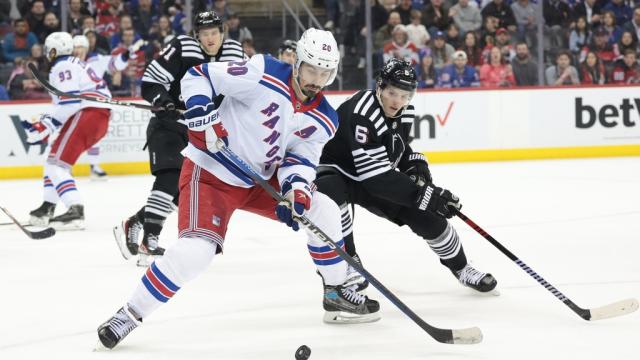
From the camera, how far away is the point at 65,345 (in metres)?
3.20

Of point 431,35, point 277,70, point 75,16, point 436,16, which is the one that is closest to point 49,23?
point 75,16

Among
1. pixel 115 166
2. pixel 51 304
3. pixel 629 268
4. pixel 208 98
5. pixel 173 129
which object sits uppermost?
pixel 208 98

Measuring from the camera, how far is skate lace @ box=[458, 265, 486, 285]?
3.91m

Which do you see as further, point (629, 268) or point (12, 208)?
point (12, 208)

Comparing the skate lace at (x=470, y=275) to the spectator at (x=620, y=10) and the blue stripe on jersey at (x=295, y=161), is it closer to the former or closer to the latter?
the blue stripe on jersey at (x=295, y=161)

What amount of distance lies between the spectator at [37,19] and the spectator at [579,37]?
17.2ft

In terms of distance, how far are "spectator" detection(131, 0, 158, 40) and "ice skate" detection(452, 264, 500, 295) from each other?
20.1 ft

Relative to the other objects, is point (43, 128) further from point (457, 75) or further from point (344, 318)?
point (457, 75)

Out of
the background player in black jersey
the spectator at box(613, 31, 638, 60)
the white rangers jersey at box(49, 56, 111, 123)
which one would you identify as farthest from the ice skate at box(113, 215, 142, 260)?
the spectator at box(613, 31, 638, 60)

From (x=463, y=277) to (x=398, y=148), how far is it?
0.57 meters

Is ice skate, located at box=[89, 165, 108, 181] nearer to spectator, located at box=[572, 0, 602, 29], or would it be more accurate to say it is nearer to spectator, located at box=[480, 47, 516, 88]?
spectator, located at box=[480, 47, 516, 88]

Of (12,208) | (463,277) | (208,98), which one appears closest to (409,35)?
(12,208)

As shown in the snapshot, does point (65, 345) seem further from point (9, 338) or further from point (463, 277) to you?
point (463, 277)

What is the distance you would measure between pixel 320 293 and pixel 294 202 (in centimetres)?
A: 92
